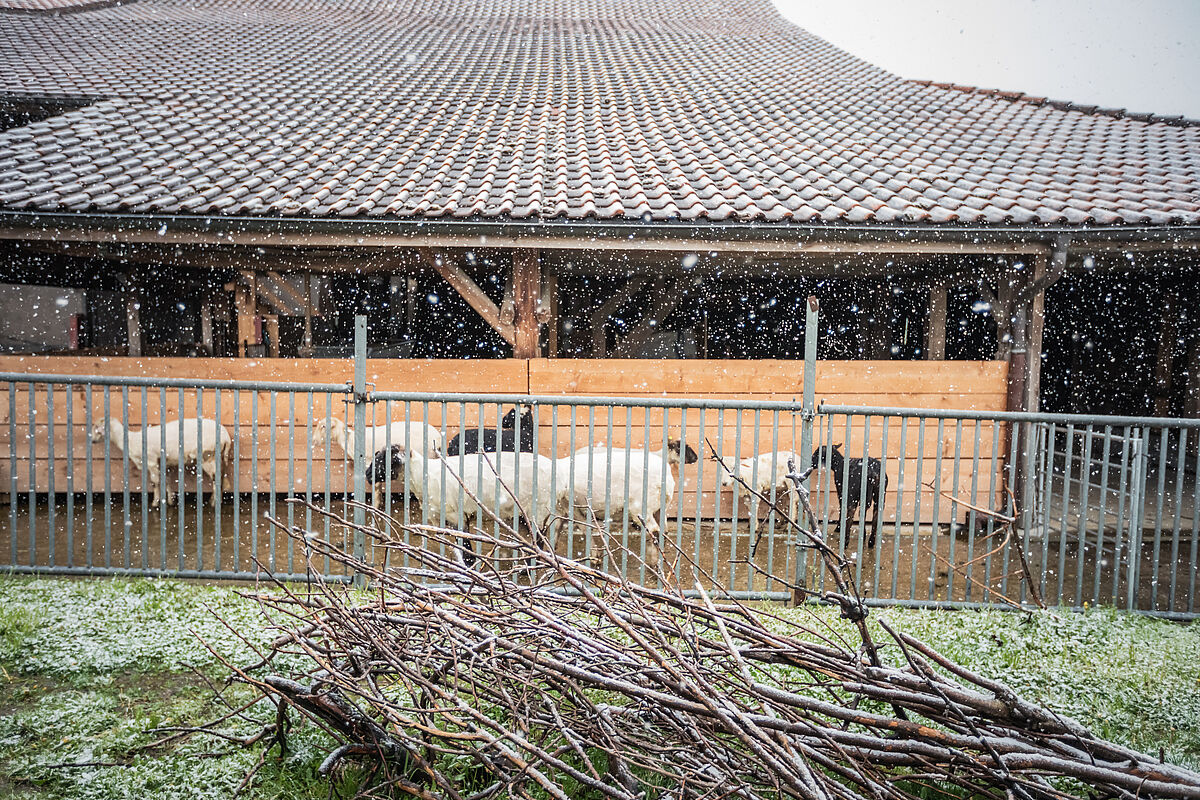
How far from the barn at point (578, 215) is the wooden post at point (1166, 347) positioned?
0.04 m

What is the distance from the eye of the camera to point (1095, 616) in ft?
12.5

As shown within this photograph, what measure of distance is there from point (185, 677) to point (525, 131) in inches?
315

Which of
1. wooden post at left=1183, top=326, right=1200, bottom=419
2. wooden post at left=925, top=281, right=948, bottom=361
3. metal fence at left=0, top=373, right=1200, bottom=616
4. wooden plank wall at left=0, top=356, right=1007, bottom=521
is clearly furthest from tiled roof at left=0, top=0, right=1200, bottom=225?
wooden post at left=1183, top=326, right=1200, bottom=419

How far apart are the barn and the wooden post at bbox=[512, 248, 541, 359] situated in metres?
0.03

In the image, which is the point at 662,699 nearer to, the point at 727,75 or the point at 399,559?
the point at 399,559

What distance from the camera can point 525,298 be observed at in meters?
7.23

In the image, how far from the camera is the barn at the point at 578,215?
6.65 meters

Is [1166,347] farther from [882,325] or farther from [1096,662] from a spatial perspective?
[1096,662]

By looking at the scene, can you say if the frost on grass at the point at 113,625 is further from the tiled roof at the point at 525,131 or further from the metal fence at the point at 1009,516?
the tiled roof at the point at 525,131

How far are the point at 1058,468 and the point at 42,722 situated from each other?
36.6 ft

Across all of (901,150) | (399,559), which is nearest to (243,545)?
(399,559)

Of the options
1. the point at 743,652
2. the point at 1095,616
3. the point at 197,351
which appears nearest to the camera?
the point at 743,652

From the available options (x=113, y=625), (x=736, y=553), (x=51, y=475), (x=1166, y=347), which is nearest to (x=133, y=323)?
(x=51, y=475)

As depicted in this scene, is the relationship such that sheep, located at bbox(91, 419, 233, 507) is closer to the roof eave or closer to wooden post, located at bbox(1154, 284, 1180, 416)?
the roof eave
